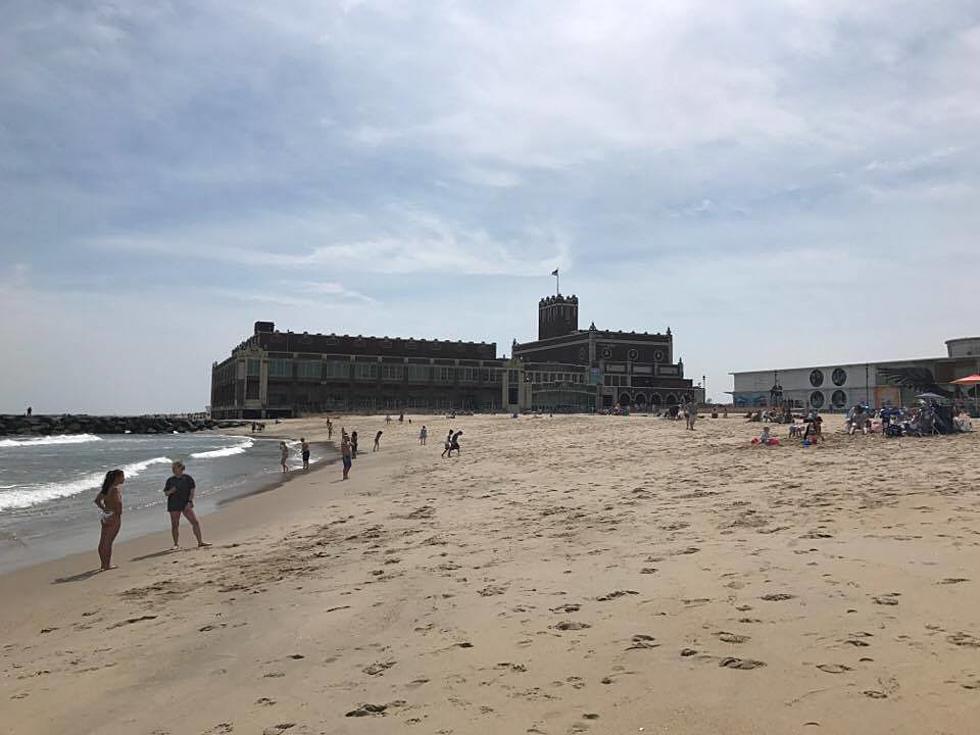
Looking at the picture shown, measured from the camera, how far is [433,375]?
376 feet

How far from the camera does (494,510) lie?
13.5 metres

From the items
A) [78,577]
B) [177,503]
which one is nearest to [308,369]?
[177,503]

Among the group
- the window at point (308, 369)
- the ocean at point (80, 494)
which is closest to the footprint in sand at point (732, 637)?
the ocean at point (80, 494)

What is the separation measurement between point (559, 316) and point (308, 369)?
6014cm

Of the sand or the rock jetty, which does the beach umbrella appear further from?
A: the rock jetty

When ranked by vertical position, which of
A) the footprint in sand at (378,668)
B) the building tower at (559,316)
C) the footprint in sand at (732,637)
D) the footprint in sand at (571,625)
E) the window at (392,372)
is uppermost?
the building tower at (559,316)

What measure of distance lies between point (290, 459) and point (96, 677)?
3319 centimetres

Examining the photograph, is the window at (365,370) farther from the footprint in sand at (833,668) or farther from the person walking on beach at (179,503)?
the footprint in sand at (833,668)

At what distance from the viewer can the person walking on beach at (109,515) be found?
35.8ft

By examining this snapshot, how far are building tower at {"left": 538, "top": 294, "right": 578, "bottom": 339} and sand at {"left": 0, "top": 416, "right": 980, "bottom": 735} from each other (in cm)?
13379

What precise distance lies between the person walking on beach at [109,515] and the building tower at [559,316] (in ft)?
441

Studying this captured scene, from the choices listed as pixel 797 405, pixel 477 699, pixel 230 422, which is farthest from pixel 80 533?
pixel 230 422

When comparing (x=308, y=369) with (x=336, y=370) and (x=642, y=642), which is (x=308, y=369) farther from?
(x=642, y=642)

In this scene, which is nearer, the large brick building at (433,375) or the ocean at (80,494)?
the ocean at (80,494)
